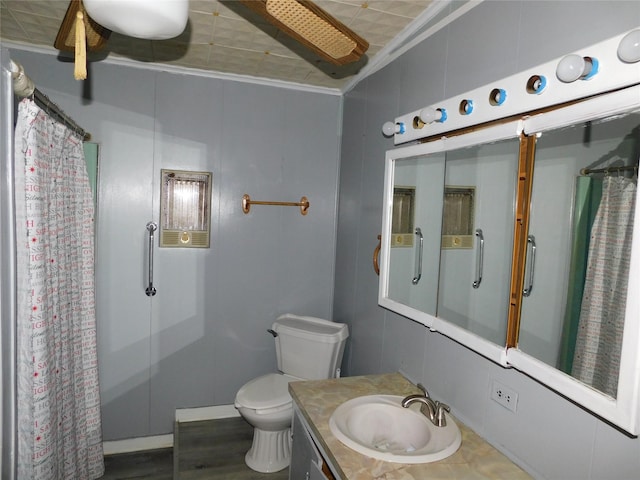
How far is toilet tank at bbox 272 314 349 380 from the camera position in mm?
2650

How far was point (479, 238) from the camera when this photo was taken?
1562 millimetres

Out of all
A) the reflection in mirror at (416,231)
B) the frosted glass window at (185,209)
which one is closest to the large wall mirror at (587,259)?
the reflection in mirror at (416,231)

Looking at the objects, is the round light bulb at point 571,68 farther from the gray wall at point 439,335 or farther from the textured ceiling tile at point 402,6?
the textured ceiling tile at point 402,6

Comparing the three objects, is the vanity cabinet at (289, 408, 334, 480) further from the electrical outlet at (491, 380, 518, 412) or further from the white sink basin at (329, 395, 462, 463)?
the electrical outlet at (491, 380, 518, 412)

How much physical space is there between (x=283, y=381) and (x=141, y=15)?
7.32ft

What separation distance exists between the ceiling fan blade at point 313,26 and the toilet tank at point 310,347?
169 cm

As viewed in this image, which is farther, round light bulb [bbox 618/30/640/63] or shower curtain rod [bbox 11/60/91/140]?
shower curtain rod [bbox 11/60/91/140]

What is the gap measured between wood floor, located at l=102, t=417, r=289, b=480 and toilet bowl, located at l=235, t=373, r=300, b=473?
0.06 meters

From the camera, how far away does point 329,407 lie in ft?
5.53

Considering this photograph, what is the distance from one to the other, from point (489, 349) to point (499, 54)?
1009mm

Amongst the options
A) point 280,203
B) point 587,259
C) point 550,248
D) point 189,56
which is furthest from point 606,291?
point 189,56

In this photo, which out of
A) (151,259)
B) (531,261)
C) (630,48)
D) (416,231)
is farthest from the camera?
(151,259)

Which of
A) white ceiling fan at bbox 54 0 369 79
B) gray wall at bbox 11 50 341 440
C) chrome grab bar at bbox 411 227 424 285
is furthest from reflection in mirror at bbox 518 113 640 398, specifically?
gray wall at bbox 11 50 341 440

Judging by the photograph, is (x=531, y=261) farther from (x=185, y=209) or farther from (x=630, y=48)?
(x=185, y=209)
